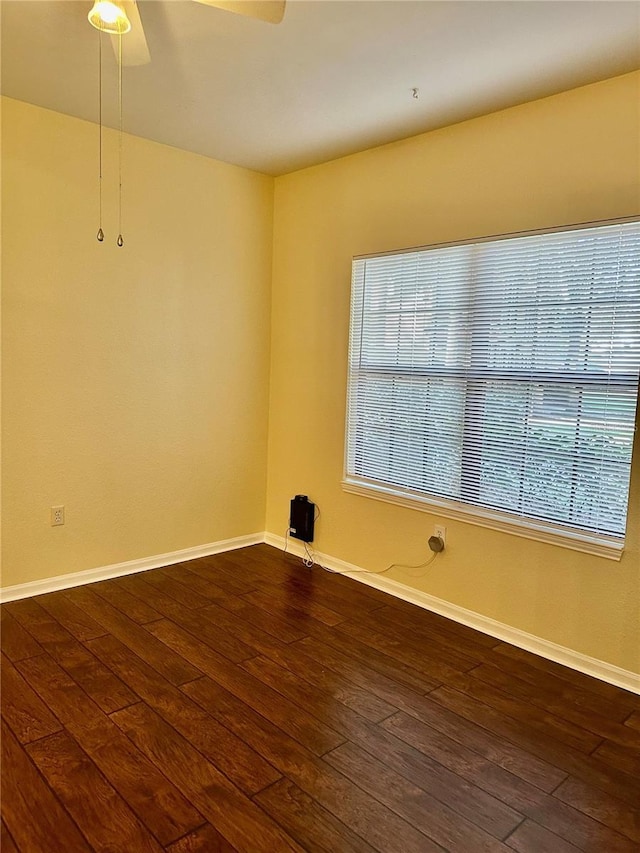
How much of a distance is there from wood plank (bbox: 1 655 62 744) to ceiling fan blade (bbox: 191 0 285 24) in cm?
241

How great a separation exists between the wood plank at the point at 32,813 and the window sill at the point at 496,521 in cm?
213

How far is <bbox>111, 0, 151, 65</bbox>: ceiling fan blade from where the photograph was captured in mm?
1799

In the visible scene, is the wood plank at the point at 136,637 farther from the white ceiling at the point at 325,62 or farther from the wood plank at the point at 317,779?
the white ceiling at the point at 325,62

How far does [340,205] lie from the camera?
3607mm

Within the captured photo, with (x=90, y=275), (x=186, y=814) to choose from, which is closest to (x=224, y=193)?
(x=90, y=275)

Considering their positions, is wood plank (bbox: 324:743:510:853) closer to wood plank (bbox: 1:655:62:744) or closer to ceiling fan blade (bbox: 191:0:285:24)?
wood plank (bbox: 1:655:62:744)

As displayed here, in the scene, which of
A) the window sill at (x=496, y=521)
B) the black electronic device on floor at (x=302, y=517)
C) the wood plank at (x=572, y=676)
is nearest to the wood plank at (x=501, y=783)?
the wood plank at (x=572, y=676)

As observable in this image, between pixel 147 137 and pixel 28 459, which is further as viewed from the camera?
pixel 147 137

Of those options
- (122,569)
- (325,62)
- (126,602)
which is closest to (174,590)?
(126,602)

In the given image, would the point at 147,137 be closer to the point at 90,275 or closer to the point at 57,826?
the point at 90,275

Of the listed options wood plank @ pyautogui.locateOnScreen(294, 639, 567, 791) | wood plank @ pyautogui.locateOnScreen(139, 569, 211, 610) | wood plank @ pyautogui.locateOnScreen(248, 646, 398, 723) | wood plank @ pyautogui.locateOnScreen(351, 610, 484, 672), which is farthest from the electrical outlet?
wood plank @ pyautogui.locateOnScreen(139, 569, 211, 610)

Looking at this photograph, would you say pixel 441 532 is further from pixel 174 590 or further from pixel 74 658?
pixel 74 658

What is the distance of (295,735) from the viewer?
2.07 m

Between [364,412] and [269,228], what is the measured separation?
1541 millimetres
